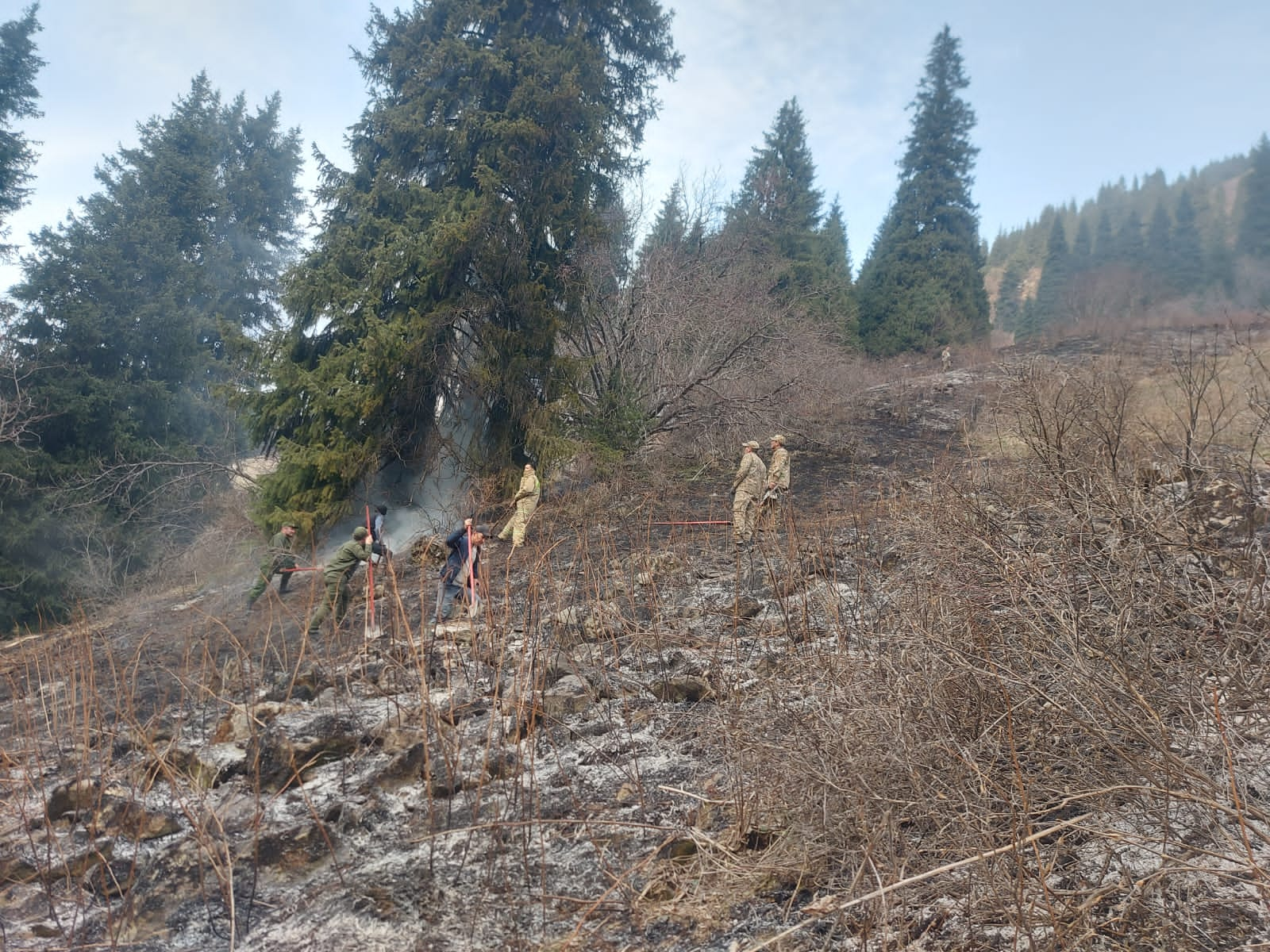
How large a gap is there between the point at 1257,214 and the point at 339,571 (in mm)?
52124

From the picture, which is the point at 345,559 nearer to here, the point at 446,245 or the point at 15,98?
the point at 446,245

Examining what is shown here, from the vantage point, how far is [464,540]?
7656 millimetres

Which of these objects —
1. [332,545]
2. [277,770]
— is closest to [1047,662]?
[277,770]

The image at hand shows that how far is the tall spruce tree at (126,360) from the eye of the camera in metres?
14.6

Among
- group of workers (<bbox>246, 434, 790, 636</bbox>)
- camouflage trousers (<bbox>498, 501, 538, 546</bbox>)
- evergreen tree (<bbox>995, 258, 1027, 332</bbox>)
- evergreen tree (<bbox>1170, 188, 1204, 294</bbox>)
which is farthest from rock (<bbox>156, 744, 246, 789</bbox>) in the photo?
evergreen tree (<bbox>995, 258, 1027, 332</bbox>)

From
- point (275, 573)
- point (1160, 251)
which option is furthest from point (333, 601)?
point (1160, 251)

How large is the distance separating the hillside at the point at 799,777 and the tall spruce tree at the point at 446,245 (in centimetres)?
608

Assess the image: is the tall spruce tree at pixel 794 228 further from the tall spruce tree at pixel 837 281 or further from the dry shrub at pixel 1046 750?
the dry shrub at pixel 1046 750

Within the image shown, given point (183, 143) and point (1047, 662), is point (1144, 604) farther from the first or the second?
point (183, 143)

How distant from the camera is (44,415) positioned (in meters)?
14.1

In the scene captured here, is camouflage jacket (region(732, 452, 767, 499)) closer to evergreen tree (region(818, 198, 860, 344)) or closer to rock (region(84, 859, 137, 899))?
rock (region(84, 859, 137, 899))

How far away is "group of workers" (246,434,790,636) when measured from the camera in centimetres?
738

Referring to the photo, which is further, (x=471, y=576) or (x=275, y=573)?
(x=275, y=573)

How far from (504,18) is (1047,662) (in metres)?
13.4
